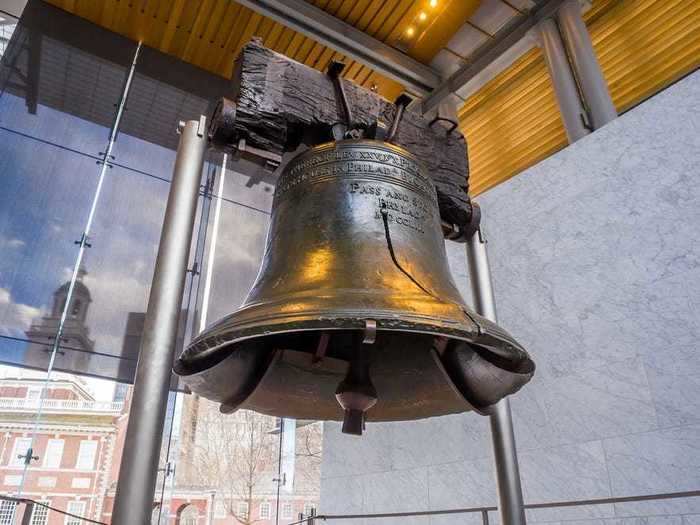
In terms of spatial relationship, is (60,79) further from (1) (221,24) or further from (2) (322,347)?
(2) (322,347)

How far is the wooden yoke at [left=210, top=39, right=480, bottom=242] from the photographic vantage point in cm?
162

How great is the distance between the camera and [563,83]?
4090 millimetres

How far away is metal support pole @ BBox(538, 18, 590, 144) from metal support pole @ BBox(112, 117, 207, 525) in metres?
3.17

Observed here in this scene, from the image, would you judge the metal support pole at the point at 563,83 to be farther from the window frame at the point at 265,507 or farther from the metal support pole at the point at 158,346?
the window frame at the point at 265,507

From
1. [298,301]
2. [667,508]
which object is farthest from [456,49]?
[298,301]

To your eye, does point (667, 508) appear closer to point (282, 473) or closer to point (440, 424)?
point (440, 424)

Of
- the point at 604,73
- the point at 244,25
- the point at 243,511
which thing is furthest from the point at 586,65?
the point at 243,511

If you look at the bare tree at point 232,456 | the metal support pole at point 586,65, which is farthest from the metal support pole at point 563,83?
the bare tree at point 232,456

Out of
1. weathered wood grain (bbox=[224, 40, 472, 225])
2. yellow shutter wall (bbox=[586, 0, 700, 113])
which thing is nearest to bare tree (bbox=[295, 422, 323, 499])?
yellow shutter wall (bbox=[586, 0, 700, 113])

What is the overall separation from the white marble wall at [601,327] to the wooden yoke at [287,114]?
1343 millimetres

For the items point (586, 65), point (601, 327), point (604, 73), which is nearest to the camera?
point (601, 327)

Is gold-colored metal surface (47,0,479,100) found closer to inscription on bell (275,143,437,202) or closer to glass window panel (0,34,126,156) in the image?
glass window panel (0,34,126,156)

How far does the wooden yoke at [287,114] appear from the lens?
162cm

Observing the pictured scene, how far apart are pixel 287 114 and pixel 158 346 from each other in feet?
2.87
